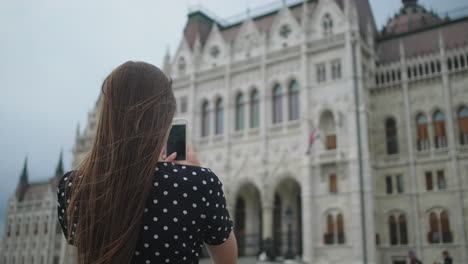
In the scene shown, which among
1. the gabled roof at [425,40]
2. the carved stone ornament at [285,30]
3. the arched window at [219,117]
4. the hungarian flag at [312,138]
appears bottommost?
the hungarian flag at [312,138]

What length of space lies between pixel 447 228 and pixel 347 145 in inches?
256

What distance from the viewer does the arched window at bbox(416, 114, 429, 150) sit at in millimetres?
27344

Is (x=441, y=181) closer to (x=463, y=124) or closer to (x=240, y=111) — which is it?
(x=463, y=124)

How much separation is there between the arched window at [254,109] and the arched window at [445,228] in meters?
11.9

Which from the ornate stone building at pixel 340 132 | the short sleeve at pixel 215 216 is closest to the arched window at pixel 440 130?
the ornate stone building at pixel 340 132

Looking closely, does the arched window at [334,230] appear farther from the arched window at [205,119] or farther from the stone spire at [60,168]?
the stone spire at [60,168]

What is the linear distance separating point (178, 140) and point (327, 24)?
29028 millimetres

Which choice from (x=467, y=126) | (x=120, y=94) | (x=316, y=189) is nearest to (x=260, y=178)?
(x=316, y=189)

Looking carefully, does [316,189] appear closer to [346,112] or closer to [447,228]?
[346,112]

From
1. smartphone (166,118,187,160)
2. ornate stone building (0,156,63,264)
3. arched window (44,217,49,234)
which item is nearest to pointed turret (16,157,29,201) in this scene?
ornate stone building (0,156,63,264)

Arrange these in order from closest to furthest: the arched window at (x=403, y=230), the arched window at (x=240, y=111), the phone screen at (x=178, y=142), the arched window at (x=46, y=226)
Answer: the phone screen at (x=178, y=142), the arched window at (x=403, y=230), the arched window at (x=240, y=111), the arched window at (x=46, y=226)

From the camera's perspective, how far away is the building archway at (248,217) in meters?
30.5

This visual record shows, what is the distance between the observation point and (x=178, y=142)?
2.37 m

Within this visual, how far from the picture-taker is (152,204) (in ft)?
6.49
